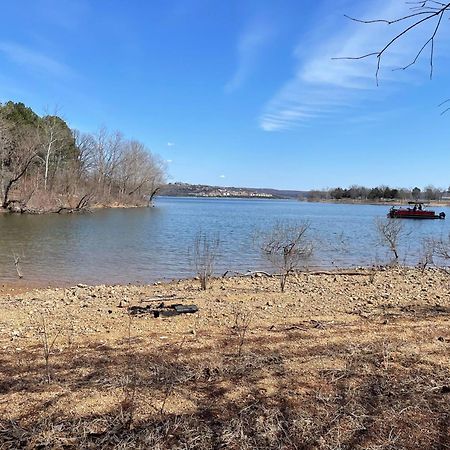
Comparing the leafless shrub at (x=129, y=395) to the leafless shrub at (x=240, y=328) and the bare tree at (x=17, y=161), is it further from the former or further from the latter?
the bare tree at (x=17, y=161)

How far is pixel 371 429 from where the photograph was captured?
120 inches

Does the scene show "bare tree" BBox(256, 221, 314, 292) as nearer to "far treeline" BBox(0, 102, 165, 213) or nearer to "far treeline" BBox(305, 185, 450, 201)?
"far treeline" BBox(0, 102, 165, 213)

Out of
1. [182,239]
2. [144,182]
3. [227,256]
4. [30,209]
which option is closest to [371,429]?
[227,256]

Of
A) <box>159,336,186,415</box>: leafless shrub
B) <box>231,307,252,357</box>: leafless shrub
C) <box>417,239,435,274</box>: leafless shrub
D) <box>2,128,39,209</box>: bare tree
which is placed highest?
<box>2,128,39,209</box>: bare tree

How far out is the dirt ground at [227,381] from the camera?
2.94 m

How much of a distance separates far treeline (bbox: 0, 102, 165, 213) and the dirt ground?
47588 millimetres

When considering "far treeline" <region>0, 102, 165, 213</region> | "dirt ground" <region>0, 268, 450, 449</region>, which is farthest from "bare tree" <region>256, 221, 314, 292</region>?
"far treeline" <region>0, 102, 165, 213</region>

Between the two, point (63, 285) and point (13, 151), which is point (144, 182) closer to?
point (13, 151)

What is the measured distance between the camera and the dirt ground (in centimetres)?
294

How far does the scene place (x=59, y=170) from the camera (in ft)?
201

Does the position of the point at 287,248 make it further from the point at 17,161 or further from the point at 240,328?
the point at 17,161

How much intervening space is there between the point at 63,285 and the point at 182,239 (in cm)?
1391

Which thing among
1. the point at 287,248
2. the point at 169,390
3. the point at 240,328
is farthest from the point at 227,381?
the point at 287,248

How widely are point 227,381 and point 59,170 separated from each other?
206 ft
